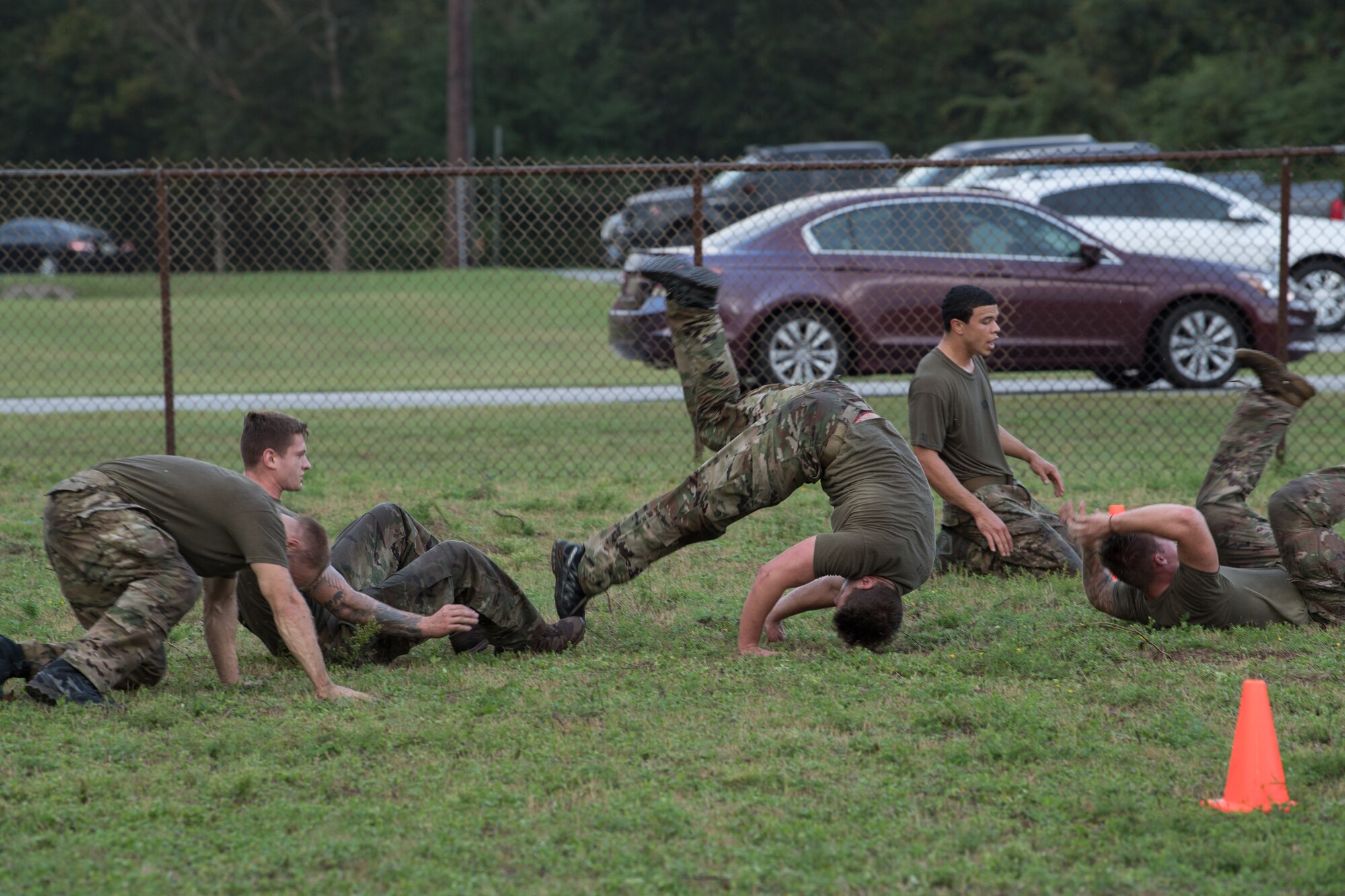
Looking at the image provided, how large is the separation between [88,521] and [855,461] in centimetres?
267

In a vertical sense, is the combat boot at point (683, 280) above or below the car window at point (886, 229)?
below

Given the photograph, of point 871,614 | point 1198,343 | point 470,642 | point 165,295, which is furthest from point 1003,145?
point 470,642

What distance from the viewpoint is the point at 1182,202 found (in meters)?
14.6

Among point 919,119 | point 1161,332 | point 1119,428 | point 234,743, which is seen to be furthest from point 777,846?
point 919,119

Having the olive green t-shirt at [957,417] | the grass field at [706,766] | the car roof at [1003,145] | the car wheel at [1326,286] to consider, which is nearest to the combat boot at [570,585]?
the grass field at [706,766]

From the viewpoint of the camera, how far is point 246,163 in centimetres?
3841

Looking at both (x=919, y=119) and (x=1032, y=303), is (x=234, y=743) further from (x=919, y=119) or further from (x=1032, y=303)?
(x=919, y=119)

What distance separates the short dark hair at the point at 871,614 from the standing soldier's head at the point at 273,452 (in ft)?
6.46

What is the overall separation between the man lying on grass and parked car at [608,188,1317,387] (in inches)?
206

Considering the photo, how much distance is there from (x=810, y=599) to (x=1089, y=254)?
20.8 feet

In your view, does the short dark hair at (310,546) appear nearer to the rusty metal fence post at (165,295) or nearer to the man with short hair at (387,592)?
the man with short hair at (387,592)

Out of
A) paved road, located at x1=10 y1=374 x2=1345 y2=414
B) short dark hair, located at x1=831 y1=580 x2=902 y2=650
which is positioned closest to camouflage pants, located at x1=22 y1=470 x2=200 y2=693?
short dark hair, located at x1=831 y1=580 x2=902 y2=650

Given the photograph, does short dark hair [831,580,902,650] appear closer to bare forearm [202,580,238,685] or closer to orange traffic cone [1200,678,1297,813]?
orange traffic cone [1200,678,1297,813]

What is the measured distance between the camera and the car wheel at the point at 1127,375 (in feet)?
38.2
